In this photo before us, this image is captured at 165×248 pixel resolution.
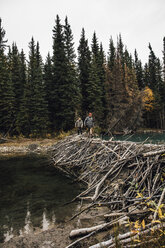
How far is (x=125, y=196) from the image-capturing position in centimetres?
430

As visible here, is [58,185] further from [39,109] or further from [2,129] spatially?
[2,129]

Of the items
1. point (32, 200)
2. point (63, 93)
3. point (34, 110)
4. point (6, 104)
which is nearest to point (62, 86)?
point (63, 93)

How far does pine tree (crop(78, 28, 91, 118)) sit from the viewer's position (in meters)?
34.7

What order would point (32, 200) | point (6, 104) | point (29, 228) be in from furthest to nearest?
1. point (6, 104)
2. point (32, 200)
3. point (29, 228)

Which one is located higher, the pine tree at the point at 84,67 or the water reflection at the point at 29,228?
the pine tree at the point at 84,67

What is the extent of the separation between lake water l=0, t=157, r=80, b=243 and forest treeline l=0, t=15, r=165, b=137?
19.5 m

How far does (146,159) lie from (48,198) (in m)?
3.71

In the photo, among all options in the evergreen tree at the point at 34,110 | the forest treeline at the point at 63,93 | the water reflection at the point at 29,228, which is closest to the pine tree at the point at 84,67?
the forest treeline at the point at 63,93

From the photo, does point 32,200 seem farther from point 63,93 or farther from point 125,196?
point 63,93

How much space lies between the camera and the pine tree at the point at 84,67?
1367 inches

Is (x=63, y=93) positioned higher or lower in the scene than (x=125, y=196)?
higher

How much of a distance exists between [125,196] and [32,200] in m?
3.41

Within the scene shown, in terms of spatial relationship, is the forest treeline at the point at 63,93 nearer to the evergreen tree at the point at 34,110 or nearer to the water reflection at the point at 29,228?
the evergreen tree at the point at 34,110

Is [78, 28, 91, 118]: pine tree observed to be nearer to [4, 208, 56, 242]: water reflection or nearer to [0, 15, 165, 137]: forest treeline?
[0, 15, 165, 137]: forest treeline
